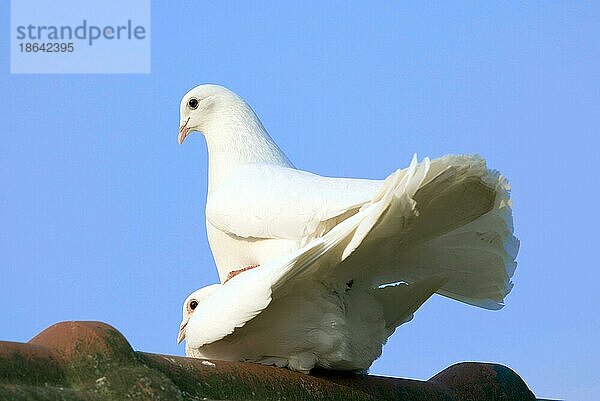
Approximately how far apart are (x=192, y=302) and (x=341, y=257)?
3.11 ft

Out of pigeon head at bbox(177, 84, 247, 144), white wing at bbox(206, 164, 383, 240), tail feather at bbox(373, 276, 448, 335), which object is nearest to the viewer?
white wing at bbox(206, 164, 383, 240)

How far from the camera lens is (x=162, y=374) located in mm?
3650

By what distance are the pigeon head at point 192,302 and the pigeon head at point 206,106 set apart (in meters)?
1.69

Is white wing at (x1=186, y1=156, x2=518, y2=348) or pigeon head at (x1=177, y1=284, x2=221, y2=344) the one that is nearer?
white wing at (x1=186, y1=156, x2=518, y2=348)

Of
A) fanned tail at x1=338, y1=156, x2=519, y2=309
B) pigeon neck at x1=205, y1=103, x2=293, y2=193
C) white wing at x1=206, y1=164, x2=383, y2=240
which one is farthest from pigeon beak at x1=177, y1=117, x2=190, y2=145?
fanned tail at x1=338, y1=156, x2=519, y2=309

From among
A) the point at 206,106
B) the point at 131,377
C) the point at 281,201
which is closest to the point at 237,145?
the point at 206,106

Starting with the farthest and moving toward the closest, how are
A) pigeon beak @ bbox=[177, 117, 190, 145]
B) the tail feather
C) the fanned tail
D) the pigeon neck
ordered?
pigeon beak @ bbox=[177, 117, 190, 145], the pigeon neck, the tail feather, the fanned tail

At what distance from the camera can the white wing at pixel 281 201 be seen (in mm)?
4602

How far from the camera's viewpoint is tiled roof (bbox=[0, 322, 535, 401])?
3299mm

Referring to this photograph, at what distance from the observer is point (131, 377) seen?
3.49 m

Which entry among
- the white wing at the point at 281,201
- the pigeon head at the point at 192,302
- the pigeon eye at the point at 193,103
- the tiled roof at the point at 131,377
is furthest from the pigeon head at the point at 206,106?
the tiled roof at the point at 131,377

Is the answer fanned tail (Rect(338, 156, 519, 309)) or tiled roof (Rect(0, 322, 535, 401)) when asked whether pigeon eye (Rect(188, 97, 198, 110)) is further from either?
tiled roof (Rect(0, 322, 535, 401))

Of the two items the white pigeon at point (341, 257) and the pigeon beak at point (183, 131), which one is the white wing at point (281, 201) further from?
the pigeon beak at point (183, 131)

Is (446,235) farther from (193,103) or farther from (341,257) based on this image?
(193,103)
